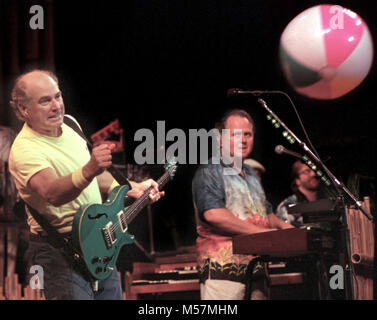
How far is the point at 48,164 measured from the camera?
285 cm

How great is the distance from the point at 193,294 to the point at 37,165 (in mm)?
1913

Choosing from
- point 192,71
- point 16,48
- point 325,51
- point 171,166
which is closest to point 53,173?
point 171,166

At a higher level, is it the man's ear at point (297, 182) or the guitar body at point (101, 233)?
the man's ear at point (297, 182)

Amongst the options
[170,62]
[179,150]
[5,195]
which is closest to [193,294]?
[179,150]

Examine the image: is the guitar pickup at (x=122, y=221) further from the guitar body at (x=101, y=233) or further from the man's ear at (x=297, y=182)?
the man's ear at (x=297, y=182)

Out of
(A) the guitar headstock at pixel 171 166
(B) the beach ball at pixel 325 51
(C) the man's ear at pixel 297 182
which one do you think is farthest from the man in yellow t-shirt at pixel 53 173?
(C) the man's ear at pixel 297 182

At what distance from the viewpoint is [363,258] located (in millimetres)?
3814

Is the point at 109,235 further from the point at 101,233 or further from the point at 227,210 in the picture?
the point at 227,210

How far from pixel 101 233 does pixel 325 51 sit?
76.5 inches

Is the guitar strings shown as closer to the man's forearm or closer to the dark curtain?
the man's forearm

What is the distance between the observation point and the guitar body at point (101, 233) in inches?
109

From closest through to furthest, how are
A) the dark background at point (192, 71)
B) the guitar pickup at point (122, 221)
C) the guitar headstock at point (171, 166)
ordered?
the guitar pickup at point (122, 221) < the guitar headstock at point (171, 166) < the dark background at point (192, 71)
